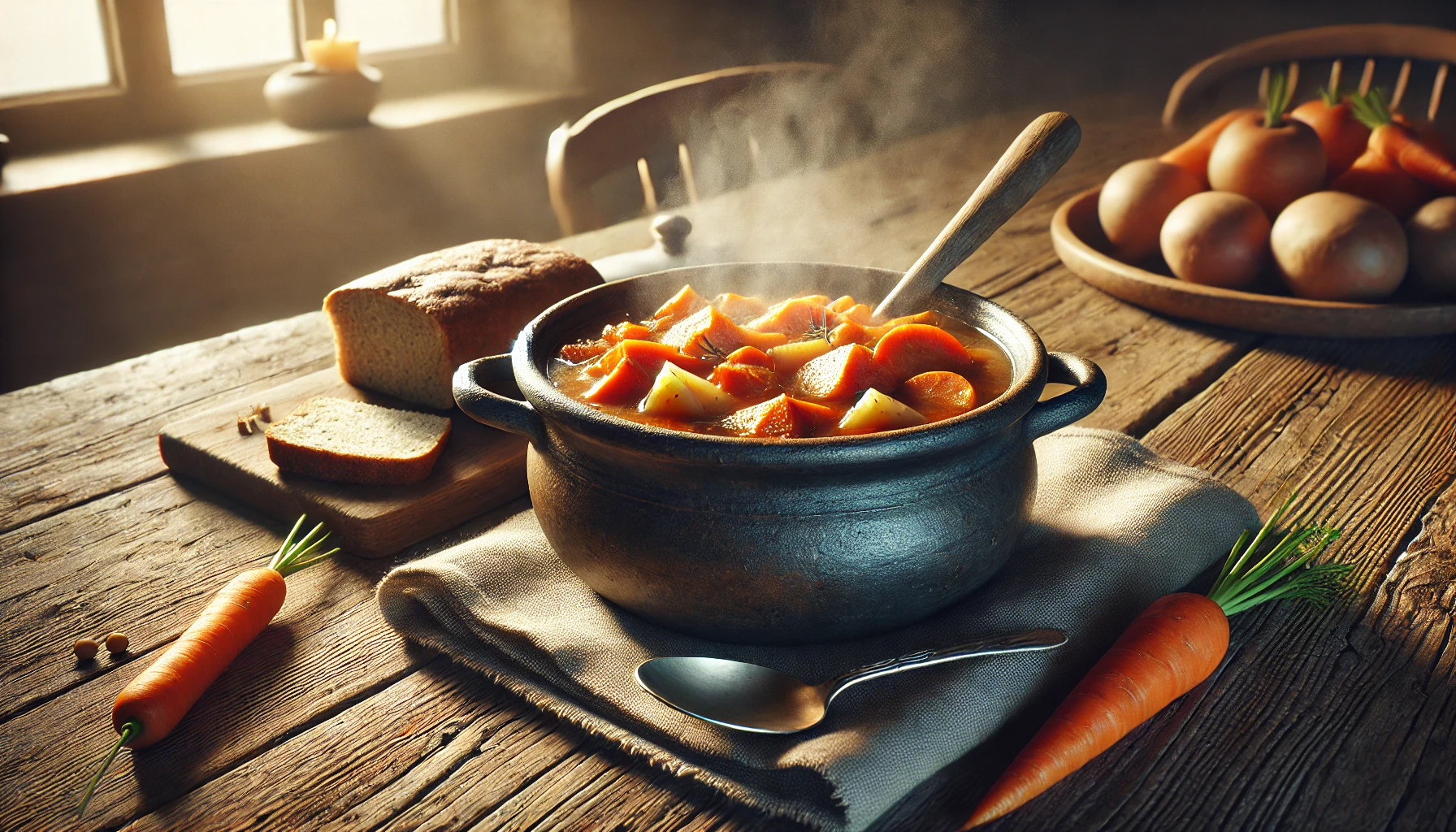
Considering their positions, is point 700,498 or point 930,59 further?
point 930,59

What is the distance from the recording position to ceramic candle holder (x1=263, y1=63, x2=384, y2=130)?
470 centimetres

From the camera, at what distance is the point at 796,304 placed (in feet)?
4.62

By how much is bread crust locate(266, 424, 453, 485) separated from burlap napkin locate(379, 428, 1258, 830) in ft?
0.89

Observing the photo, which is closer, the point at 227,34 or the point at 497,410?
the point at 497,410

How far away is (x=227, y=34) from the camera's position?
4.96 metres

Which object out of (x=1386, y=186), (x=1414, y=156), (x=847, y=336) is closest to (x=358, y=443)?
(x=847, y=336)

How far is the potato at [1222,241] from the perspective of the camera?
85.7 inches

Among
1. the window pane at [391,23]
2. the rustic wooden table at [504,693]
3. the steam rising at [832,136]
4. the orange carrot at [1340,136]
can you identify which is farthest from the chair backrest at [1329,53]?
the window pane at [391,23]

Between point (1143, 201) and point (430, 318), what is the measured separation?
160 cm

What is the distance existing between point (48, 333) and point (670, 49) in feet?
12.4

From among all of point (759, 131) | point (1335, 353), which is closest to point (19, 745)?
point (1335, 353)

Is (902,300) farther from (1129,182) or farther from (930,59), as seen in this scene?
(930,59)

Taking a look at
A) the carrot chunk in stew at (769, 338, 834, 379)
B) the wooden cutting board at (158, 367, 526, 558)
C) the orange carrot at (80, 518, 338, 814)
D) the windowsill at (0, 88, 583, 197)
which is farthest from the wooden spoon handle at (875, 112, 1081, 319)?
the windowsill at (0, 88, 583, 197)

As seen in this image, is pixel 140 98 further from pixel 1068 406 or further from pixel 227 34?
pixel 1068 406
